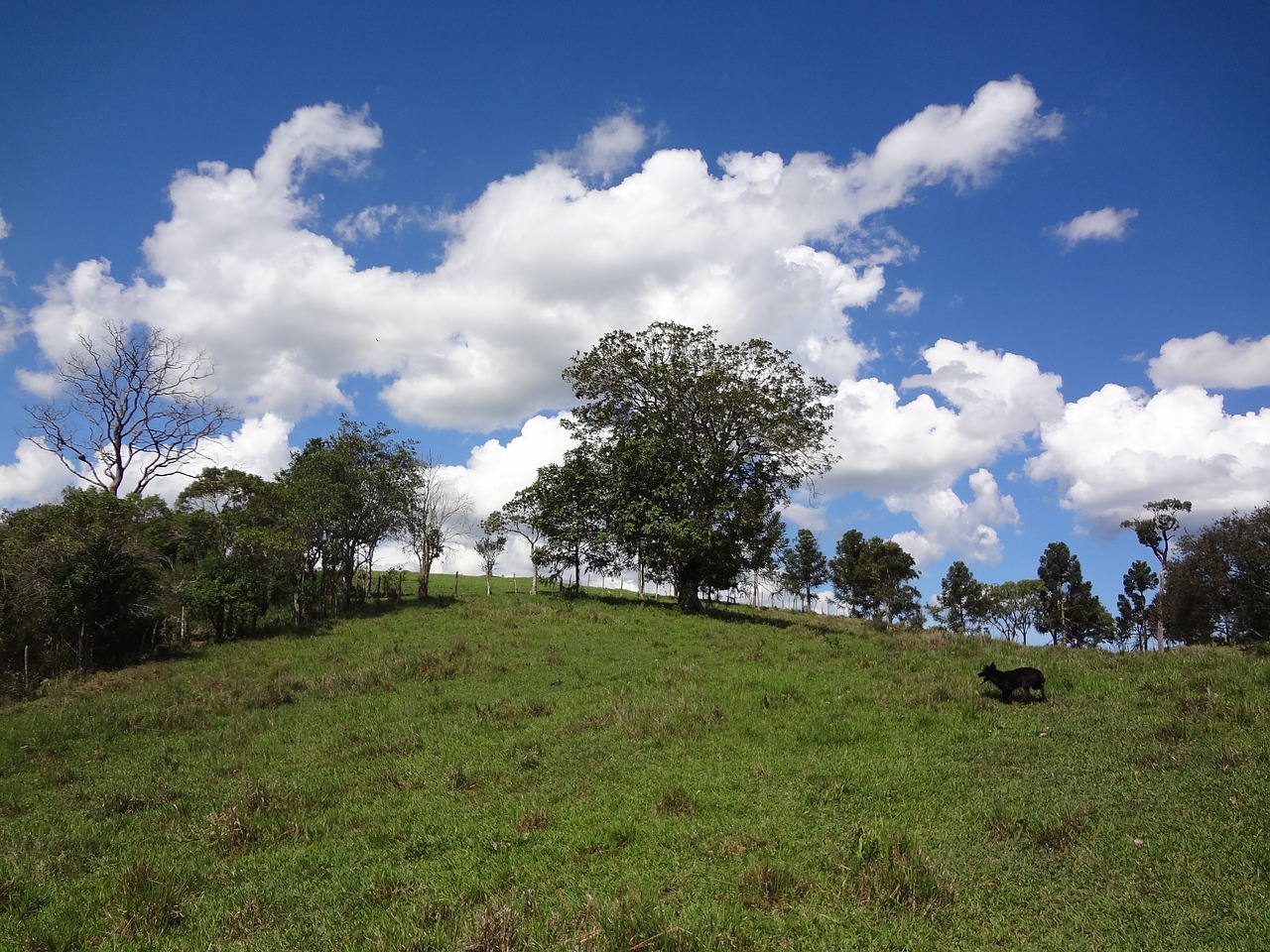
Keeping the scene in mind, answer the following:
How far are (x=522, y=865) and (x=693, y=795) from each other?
10.0 ft

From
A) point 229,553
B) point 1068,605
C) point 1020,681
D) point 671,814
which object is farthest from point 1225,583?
point 229,553

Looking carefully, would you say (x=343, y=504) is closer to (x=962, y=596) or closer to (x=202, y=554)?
(x=202, y=554)

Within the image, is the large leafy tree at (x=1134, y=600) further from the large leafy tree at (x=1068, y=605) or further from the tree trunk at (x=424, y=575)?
the tree trunk at (x=424, y=575)

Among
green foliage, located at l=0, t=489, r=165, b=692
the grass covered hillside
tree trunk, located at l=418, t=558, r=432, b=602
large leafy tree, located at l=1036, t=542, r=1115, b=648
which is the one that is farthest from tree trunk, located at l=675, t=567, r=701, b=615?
large leafy tree, located at l=1036, t=542, r=1115, b=648

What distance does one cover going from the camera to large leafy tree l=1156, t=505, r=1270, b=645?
4378 centimetres

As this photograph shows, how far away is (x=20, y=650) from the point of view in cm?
2695

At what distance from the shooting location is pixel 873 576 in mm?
75750

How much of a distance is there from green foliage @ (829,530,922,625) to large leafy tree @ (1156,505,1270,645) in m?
24.6

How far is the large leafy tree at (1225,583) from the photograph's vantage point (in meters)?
43.8

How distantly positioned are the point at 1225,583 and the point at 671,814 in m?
54.5

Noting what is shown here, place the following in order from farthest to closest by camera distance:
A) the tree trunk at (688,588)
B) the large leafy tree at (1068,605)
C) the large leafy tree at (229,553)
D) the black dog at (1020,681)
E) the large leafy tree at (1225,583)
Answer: the large leafy tree at (1068,605)
the large leafy tree at (1225,583)
the tree trunk at (688,588)
the large leafy tree at (229,553)
the black dog at (1020,681)

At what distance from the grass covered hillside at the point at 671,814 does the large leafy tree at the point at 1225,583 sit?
3578 cm

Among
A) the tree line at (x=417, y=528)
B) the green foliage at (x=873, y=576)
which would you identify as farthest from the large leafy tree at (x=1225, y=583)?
the green foliage at (x=873, y=576)

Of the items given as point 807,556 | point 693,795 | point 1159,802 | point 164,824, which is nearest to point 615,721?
point 693,795
